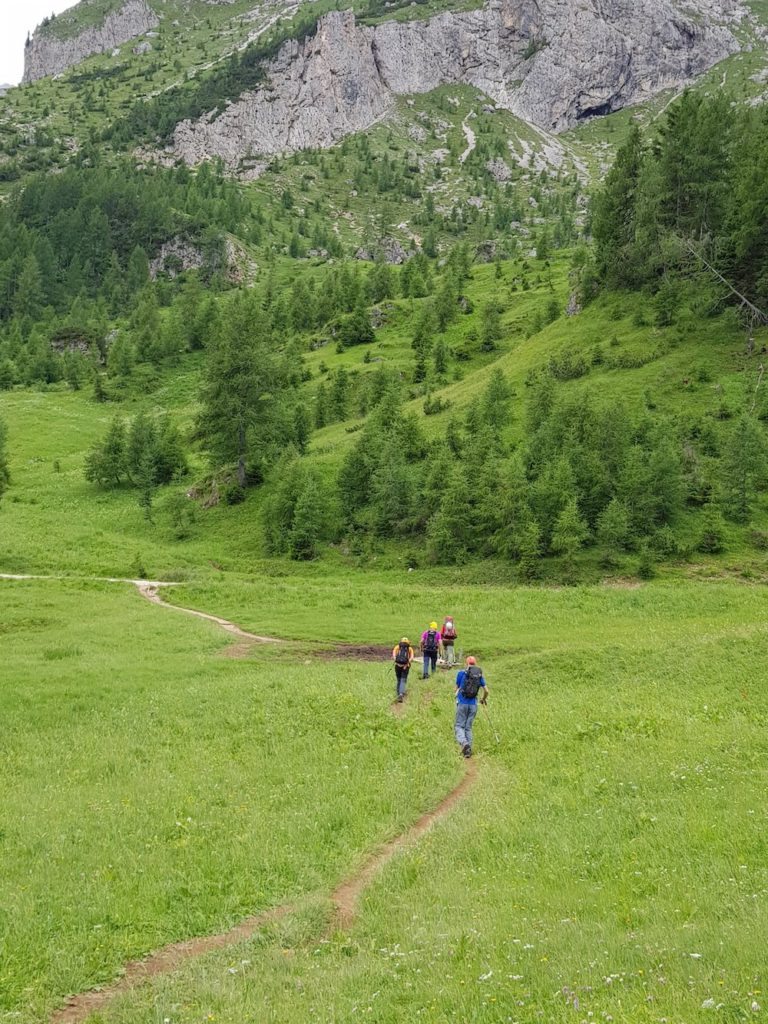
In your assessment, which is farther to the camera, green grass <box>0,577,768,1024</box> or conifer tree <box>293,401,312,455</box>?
conifer tree <box>293,401,312,455</box>

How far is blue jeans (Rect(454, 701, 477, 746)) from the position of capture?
18531 mm

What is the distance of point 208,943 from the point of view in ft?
33.4

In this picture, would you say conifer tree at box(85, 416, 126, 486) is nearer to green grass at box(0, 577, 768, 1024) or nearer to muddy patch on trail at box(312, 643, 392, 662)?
green grass at box(0, 577, 768, 1024)

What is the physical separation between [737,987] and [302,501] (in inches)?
1776

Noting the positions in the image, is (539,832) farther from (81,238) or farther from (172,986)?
(81,238)

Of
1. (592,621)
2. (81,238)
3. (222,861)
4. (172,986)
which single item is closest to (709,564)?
(592,621)

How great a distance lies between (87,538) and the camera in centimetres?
5428

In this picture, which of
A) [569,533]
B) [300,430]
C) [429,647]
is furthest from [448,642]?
[300,430]

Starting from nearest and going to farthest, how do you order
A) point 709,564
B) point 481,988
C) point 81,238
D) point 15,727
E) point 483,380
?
point 481,988 < point 15,727 < point 709,564 < point 483,380 < point 81,238

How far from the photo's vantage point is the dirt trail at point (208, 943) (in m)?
8.86

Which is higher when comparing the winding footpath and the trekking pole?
the trekking pole

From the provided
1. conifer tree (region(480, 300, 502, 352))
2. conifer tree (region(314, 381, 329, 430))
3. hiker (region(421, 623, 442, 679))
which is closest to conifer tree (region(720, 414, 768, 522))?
hiker (region(421, 623, 442, 679))

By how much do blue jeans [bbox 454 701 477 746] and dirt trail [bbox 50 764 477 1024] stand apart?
5.45 m

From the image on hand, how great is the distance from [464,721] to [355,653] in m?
12.8
